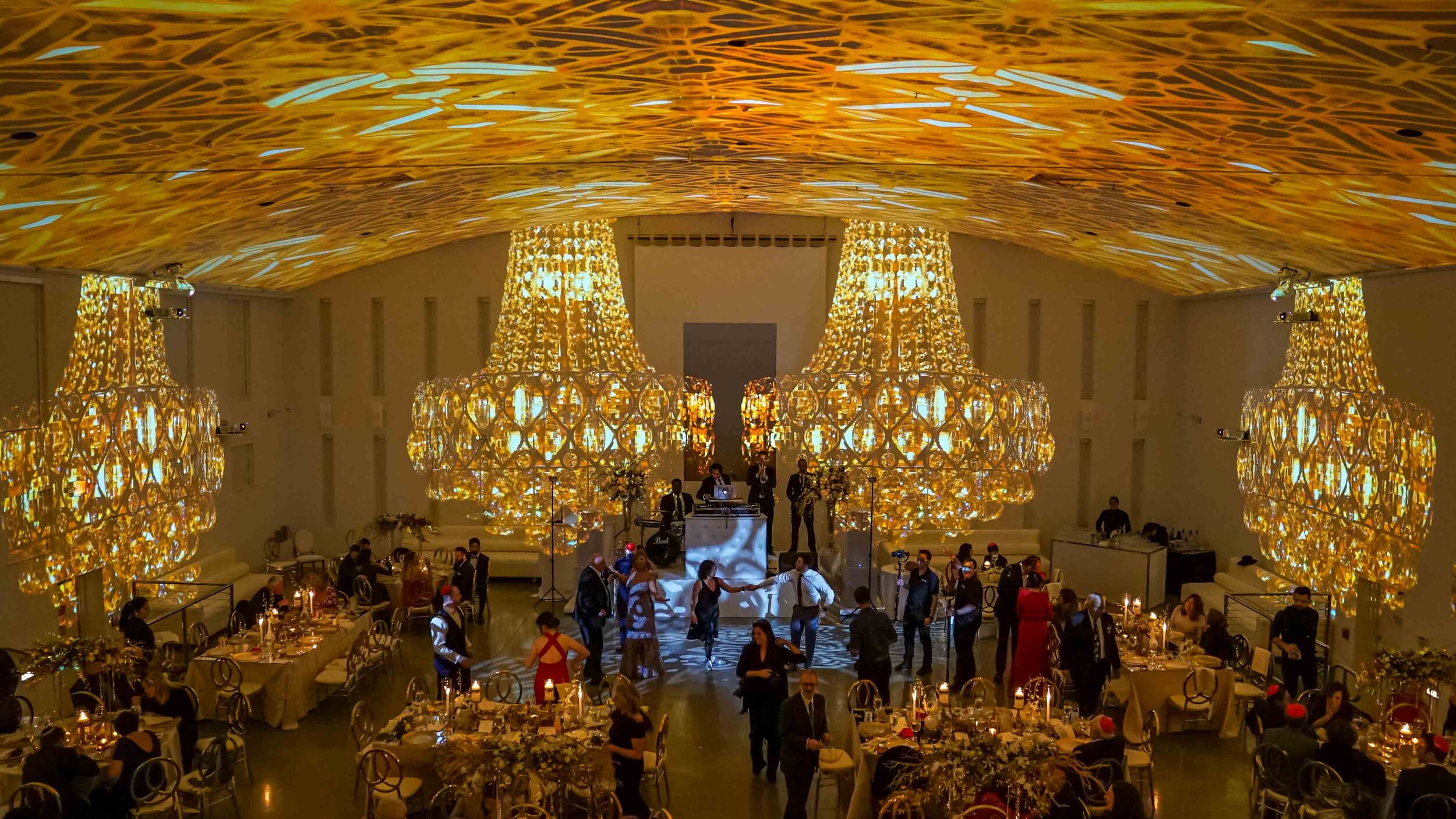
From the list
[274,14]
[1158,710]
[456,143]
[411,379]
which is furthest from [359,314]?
[274,14]

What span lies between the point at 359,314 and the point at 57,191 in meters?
8.96

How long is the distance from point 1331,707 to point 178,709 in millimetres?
7403

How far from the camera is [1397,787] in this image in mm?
6188

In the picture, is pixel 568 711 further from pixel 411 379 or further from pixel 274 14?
pixel 411 379

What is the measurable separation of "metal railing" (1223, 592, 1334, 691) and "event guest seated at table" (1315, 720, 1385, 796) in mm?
2767

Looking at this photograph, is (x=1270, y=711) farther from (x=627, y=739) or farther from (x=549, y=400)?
(x=549, y=400)

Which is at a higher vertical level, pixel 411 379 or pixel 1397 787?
pixel 411 379

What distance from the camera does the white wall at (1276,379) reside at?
8750 millimetres

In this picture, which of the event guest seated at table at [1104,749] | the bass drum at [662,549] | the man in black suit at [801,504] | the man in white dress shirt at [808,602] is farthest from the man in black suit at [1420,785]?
the bass drum at [662,549]

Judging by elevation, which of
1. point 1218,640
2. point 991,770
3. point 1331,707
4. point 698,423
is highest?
point 698,423

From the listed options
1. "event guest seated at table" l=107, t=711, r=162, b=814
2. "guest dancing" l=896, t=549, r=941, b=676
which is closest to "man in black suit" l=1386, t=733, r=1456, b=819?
"guest dancing" l=896, t=549, r=941, b=676

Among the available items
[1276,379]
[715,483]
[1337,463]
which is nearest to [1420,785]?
[1337,463]

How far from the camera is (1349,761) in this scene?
6.64m

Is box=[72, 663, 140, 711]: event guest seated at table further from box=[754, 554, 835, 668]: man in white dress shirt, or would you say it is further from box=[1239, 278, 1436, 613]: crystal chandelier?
box=[1239, 278, 1436, 613]: crystal chandelier
